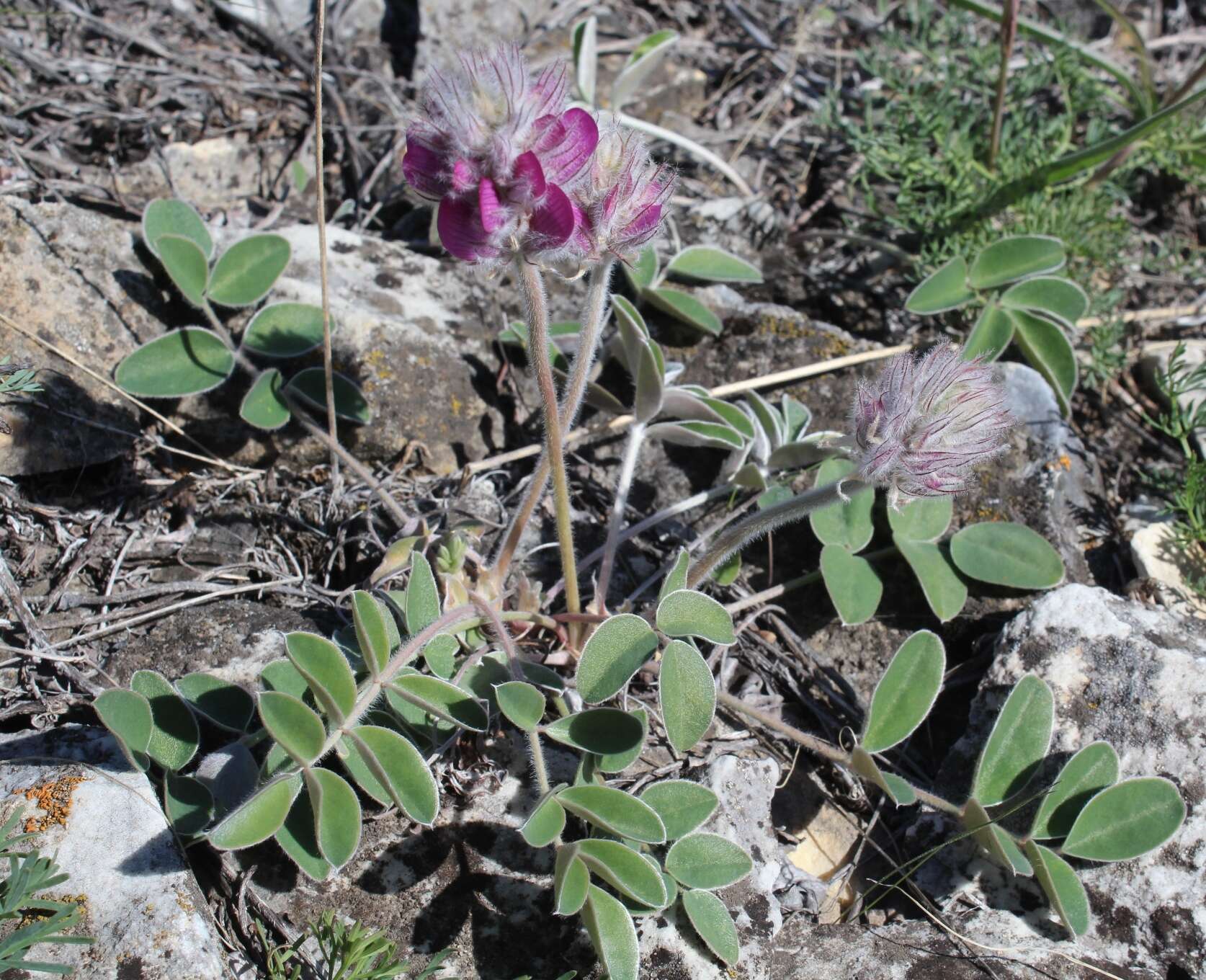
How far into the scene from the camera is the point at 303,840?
7.18ft

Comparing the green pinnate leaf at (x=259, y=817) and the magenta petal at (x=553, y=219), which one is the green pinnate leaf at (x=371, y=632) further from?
the magenta petal at (x=553, y=219)

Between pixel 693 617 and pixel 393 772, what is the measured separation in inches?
30.4

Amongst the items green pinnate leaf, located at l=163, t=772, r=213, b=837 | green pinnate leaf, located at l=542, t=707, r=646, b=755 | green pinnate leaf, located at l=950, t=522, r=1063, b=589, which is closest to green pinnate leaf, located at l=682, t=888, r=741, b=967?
green pinnate leaf, located at l=542, t=707, r=646, b=755

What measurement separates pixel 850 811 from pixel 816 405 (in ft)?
4.62

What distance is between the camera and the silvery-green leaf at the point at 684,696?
229 cm

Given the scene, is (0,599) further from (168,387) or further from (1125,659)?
(1125,659)

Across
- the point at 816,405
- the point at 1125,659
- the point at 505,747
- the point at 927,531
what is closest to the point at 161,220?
the point at 505,747

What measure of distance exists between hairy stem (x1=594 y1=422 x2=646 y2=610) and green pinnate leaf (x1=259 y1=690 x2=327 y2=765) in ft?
3.27

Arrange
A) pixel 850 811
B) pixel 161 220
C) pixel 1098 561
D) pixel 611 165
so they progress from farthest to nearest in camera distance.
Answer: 1. pixel 1098 561
2. pixel 161 220
3. pixel 850 811
4. pixel 611 165

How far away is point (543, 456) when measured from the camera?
9.15ft

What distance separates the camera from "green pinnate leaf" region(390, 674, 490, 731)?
227cm

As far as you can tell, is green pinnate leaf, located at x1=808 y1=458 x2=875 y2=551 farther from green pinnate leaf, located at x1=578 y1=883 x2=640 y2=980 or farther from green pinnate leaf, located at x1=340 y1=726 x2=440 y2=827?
green pinnate leaf, located at x1=340 y1=726 x2=440 y2=827

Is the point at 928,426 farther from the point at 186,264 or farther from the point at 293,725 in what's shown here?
the point at 186,264

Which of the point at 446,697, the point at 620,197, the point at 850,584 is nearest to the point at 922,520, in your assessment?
the point at 850,584
